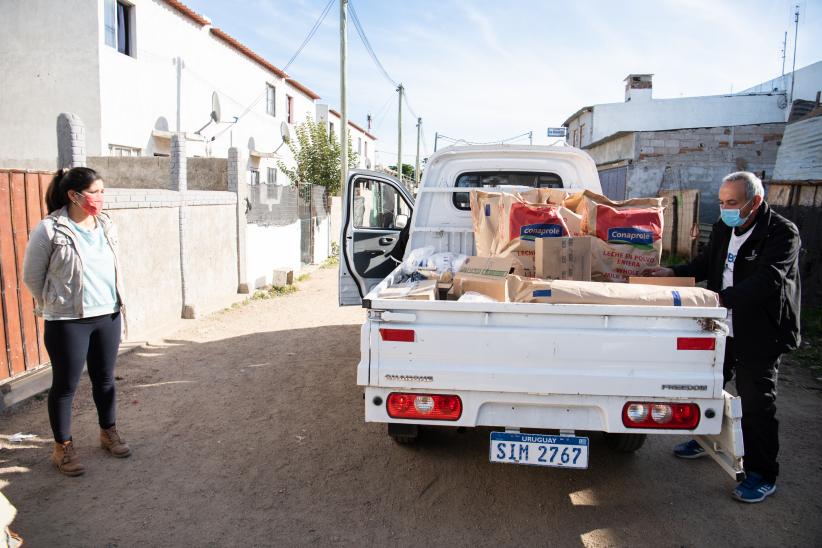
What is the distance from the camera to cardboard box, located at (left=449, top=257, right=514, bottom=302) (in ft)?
10.0

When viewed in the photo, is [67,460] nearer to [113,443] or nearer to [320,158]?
[113,443]

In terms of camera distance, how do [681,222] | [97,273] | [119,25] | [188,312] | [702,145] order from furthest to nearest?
[702,145] < [681,222] < [119,25] < [188,312] < [97,273]

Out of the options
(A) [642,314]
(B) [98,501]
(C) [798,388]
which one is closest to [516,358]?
(A) [642,314]

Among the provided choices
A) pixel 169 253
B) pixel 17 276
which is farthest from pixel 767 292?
pixel 169 253

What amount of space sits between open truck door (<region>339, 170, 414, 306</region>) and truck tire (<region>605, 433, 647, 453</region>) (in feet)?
9.05

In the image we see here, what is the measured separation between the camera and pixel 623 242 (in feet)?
11.7

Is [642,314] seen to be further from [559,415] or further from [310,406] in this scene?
[310,406]

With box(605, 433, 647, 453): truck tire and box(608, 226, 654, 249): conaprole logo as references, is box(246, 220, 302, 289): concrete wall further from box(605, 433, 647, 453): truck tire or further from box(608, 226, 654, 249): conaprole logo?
box(608, 226, 654, 249): conaprole logo

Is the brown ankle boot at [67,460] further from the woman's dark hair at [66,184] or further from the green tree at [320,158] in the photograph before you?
the green tree at [320,158]

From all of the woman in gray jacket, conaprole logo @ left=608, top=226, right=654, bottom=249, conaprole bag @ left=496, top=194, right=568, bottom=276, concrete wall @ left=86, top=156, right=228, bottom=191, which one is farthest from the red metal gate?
concrete wall @ left=86, top=156, right=228, bottom=191

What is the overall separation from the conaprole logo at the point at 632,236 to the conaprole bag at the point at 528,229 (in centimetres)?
31

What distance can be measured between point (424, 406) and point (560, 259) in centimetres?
117

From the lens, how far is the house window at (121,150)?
12375 mm

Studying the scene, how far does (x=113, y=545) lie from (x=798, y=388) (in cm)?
583
